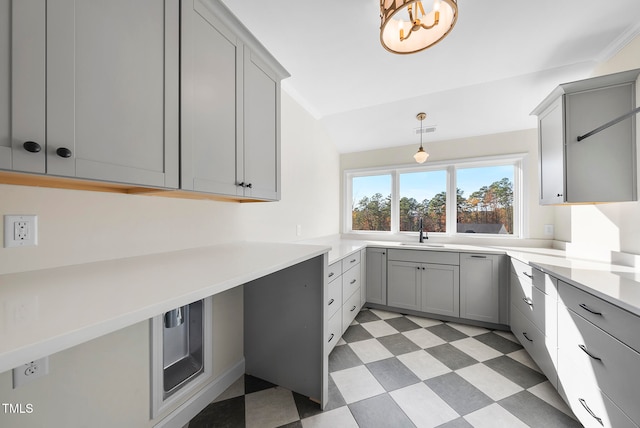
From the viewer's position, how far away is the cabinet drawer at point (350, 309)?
2268 millimetres

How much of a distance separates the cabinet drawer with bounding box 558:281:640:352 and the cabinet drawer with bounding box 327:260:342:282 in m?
1.48

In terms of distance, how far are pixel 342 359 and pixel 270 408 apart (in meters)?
0.70

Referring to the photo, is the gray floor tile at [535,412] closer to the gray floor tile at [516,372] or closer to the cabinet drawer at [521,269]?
the gray floor tile at [516,372]

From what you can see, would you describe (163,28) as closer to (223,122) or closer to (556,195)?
(223,122)

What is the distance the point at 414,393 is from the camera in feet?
5.25

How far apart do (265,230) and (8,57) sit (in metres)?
1.62

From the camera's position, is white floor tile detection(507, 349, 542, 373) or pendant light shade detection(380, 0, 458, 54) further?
white floor tile detection(507, 349, 542, 373)

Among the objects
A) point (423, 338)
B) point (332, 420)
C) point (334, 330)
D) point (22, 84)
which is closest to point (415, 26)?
point (22, 84)

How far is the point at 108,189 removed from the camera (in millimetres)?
1047

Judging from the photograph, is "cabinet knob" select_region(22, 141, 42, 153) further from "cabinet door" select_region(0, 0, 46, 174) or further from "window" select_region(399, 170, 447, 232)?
"window" select_region(399, 170, 447, 232)

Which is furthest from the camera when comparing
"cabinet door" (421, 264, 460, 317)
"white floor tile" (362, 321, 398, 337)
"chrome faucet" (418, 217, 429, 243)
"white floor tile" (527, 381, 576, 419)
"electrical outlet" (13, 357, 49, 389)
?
"chrome faucet" (418, 217, 429, 243)

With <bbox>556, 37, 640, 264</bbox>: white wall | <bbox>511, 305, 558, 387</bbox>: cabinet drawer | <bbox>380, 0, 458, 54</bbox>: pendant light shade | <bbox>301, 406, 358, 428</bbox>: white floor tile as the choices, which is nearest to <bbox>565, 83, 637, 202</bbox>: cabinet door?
<bbox>556, 37, 640, 264</bbox>: white wall

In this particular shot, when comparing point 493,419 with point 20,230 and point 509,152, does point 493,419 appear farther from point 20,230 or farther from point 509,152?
point 509,152

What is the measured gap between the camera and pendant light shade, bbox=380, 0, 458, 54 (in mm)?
1183
